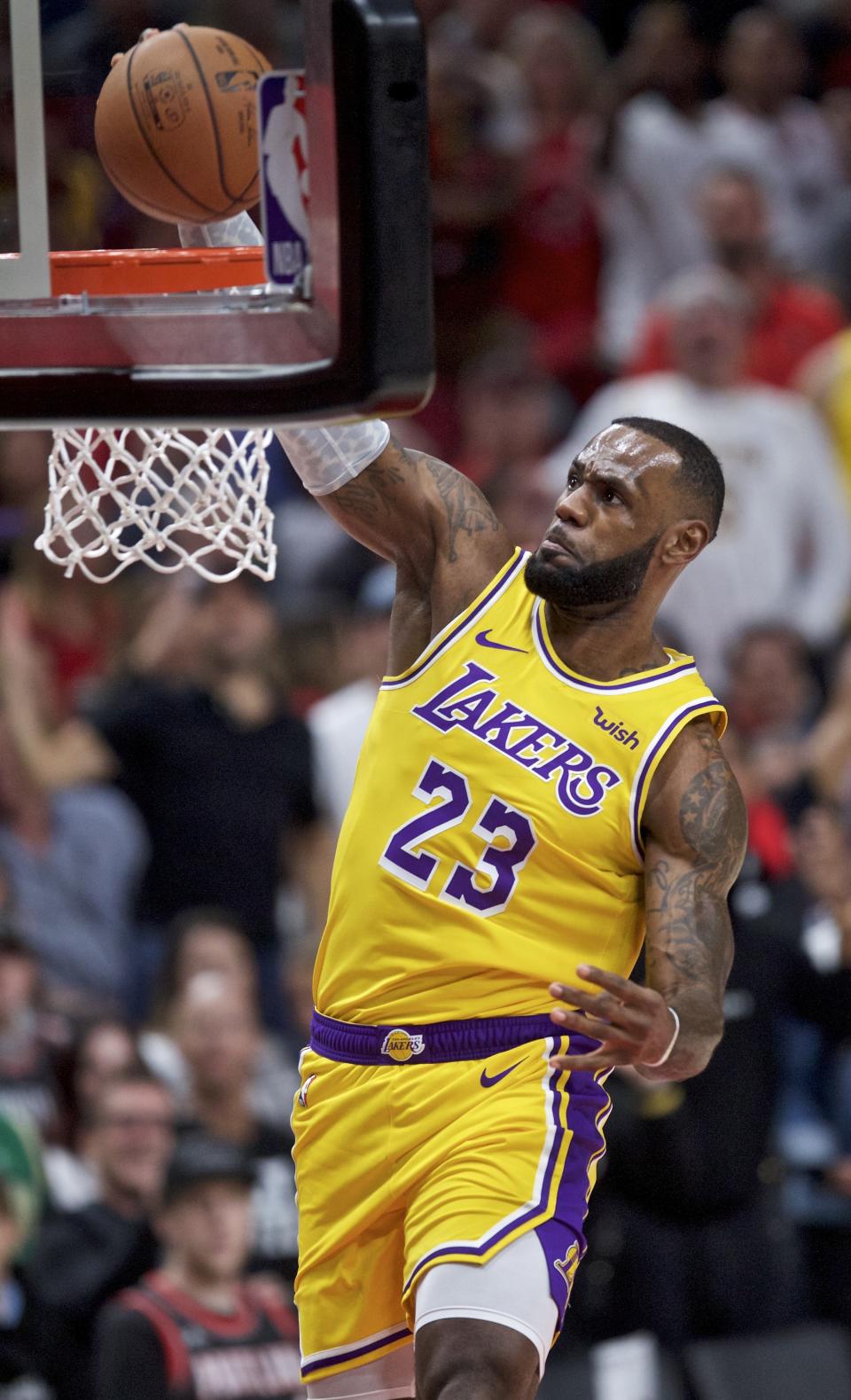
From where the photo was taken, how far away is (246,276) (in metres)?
4.57

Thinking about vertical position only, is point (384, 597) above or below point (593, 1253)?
above

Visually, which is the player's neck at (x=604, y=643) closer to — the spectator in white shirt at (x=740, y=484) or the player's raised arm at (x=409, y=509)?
the player's raised arm at (x=409, y=509)

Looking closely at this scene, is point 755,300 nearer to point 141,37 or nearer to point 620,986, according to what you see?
point 141,37

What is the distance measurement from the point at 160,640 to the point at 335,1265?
4.18 meters

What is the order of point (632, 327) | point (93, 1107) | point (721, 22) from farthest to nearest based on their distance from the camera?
1. point (721, 22)
2. point (632, 327)
3. point (93, 1107)

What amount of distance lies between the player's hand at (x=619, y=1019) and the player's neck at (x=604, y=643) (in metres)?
0.80

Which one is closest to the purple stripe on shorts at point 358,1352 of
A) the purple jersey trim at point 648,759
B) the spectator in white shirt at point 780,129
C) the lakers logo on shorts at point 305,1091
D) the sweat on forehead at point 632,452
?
the lakers logo on shorts at point 305,1091

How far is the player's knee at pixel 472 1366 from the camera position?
165 inches

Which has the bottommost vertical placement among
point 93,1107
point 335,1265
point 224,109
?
point 93,1107

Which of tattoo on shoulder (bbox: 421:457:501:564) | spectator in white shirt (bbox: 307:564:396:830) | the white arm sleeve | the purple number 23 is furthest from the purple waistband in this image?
spectator in white shirt (bbox: 307:564:396:830)

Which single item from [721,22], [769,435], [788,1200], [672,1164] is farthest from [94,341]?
[721,22]

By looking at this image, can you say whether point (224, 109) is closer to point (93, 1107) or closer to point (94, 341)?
point (94, 341)

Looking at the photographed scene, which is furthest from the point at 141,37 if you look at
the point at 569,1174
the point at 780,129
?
the point at 780,129

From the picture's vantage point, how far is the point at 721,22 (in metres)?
13.4
